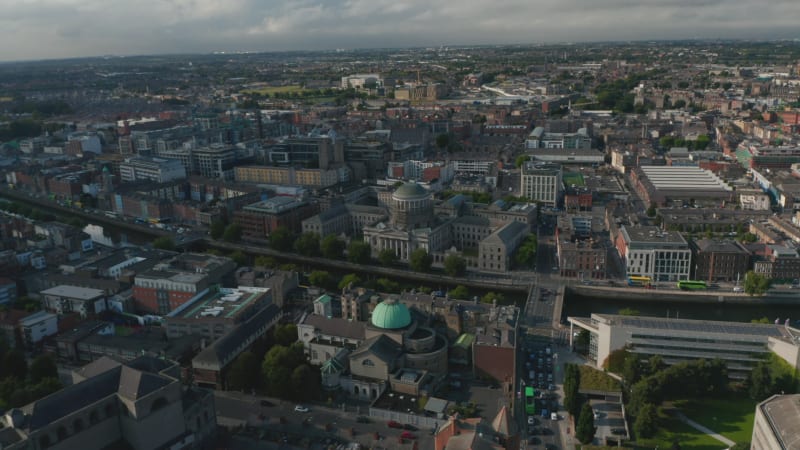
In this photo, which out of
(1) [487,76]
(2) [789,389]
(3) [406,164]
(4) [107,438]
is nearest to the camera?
(4) [107,438]

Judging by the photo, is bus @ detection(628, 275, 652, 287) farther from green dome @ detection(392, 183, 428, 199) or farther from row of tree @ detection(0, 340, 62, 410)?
row of tree @ detection(0, 340, 62, 410)

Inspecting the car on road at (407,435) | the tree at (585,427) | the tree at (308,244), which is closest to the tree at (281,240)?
the tree at (308,244)

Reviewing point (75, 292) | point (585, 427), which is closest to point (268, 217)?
point (75, 292)

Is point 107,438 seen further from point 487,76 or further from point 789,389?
point 487,76

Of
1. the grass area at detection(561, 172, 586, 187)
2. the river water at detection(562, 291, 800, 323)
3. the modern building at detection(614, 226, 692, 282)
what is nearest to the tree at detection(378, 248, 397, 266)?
the river water at detection(562, 291, 800, 323)

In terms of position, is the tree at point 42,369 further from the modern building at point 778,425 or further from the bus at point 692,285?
the bus at point 692,285

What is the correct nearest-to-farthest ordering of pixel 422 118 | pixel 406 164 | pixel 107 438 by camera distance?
pixel 107 438 < pixel 406 164 < pixel 422 118

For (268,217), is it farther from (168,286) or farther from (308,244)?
(168,286)

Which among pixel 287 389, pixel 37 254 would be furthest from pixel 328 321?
pixel 37 254
